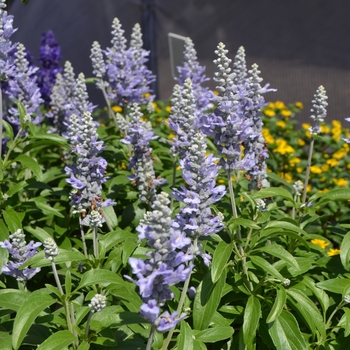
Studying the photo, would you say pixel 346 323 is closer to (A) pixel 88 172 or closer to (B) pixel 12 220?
(A) pixel 88 172

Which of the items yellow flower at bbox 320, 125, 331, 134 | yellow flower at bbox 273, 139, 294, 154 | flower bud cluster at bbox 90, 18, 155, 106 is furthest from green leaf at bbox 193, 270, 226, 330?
yellow flower at bbox 320, 125, 331, 134

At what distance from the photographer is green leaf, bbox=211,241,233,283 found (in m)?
2.46

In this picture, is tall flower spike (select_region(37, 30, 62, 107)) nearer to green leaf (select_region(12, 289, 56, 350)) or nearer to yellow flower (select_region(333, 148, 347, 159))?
yellow flower (select_region(333, 148, 347, 159))

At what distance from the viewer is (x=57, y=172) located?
410 cm

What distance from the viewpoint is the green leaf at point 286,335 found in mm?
2576

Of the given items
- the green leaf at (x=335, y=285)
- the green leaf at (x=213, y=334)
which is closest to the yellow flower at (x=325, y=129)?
the green leaf at (x=335, y=285)

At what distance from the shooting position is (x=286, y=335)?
2615 mm

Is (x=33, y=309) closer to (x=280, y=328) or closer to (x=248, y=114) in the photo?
(x=280, y=328)

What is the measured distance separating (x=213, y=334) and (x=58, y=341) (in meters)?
0.69

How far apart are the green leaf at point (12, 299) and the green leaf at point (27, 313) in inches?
8.4

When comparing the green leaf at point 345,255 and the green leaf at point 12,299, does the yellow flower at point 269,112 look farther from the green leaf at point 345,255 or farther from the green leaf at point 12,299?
the green leaf at point 12,299

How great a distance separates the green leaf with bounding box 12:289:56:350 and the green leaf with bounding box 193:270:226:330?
2.22 ft

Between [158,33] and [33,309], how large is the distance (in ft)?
26.5

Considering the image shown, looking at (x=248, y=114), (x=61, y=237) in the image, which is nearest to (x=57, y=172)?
(x=61, y=237)
